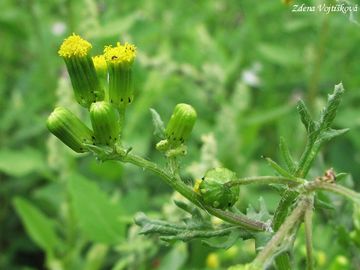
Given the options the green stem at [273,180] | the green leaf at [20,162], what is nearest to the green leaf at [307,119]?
the green stem at [273,180]

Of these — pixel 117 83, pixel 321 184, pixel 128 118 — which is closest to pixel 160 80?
pixel 128 118

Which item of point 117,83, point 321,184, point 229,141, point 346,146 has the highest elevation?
point 346,146

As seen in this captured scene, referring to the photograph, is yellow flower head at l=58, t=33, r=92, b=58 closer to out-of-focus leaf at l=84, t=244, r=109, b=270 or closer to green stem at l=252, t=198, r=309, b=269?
green stem at l=252, t=198, r=309, b=269

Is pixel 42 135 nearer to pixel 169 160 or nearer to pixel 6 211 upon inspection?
pixel 6 211

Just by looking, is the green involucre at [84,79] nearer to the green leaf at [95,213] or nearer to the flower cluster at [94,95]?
the flower cluster at [94,95]

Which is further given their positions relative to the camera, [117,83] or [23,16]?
[23,16]

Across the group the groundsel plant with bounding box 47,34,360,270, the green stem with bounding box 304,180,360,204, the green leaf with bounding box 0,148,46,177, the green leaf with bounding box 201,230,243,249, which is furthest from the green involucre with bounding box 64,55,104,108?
the green leaf with bounding box 0,148,46,177

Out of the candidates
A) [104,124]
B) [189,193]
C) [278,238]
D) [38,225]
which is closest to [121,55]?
[104,124]

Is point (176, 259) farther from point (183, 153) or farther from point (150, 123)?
point (150, 123)
